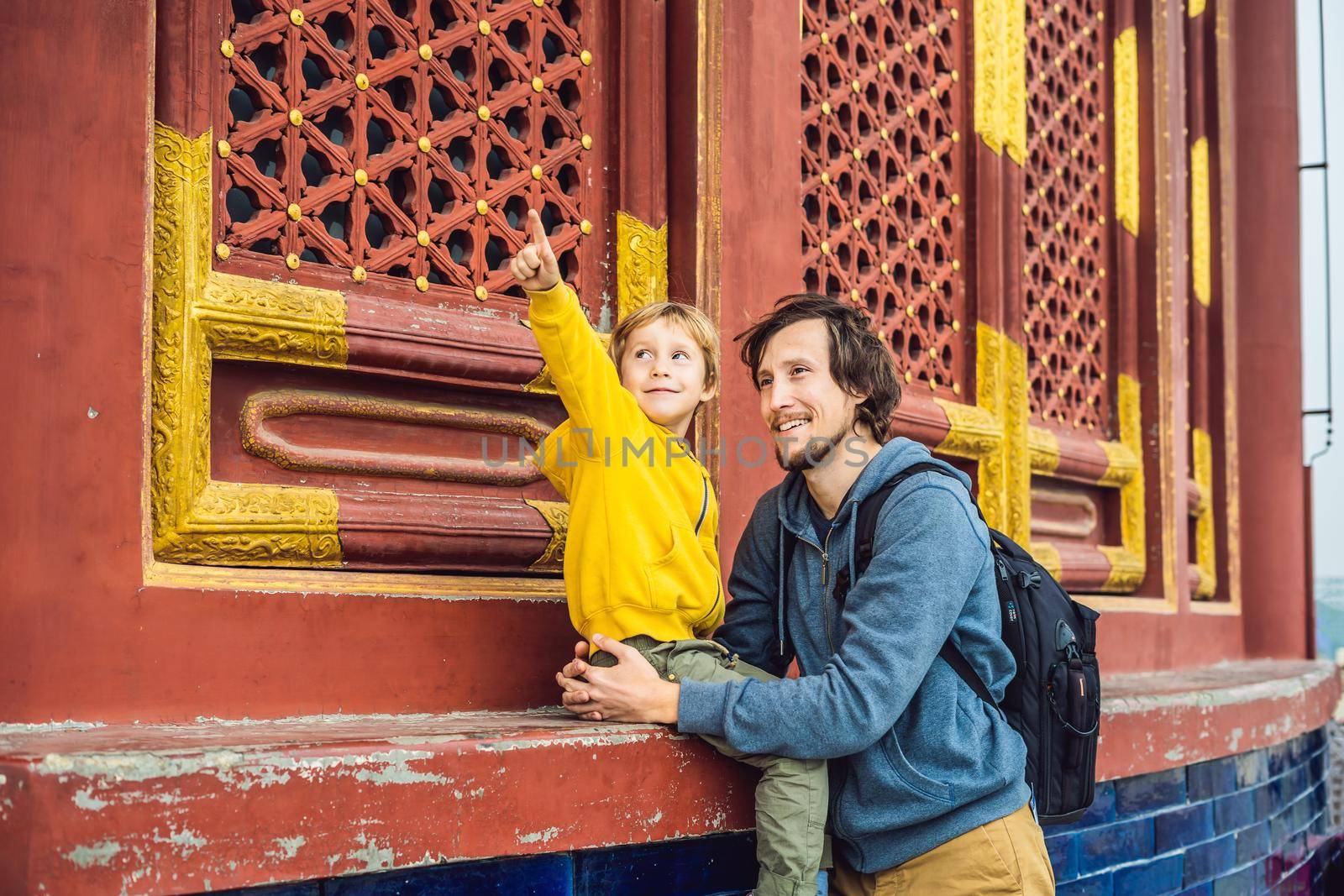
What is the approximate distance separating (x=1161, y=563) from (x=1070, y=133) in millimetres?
1811

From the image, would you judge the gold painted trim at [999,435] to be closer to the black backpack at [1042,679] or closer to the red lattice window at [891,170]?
the red lattice window at [891,170]

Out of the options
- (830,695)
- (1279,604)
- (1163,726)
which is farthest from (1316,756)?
(830,695)

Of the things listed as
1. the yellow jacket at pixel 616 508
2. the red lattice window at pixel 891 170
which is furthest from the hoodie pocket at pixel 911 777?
the red lattice window at pixel 891 170

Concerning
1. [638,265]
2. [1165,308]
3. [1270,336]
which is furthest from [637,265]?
[1270,336]

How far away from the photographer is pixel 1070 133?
5605mm

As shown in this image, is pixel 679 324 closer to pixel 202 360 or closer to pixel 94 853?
pixel 202 360

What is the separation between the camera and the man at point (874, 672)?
2.38m

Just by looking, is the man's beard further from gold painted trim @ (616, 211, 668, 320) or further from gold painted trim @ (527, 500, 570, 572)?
gold painted trim @ (616, 211, 668, 320)

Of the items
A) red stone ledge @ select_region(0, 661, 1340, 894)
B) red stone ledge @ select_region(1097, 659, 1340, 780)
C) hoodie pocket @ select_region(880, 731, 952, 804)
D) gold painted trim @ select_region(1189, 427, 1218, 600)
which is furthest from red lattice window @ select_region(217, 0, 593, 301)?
gold painted trim @ select_region(1189, 427, 1218, 600)

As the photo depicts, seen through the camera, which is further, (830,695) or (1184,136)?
(1184,136)

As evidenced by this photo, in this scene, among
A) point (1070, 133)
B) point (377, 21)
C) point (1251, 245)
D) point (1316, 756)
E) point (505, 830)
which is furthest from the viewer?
point (1251, 245)

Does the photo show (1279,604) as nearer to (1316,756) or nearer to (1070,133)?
(1316,756)

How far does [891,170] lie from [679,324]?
6.36 ft

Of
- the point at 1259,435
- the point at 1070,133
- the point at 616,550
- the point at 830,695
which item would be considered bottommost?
the point at 830,695
